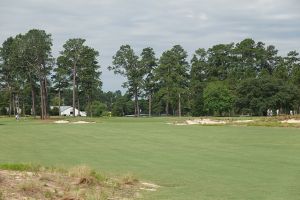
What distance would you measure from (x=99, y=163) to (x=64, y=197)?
331 inches

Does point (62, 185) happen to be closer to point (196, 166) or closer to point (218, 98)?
point (196, 166)

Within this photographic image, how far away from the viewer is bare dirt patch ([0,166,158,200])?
9.95 m

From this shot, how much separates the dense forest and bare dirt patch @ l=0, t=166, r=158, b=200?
80876 millimetres

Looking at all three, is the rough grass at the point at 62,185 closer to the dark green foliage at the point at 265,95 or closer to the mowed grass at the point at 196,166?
the mowed grass at the point at 196,166

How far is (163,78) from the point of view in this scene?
397 feet

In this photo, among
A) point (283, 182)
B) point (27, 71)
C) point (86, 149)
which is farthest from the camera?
point (27, 71)

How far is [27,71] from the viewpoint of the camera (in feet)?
330

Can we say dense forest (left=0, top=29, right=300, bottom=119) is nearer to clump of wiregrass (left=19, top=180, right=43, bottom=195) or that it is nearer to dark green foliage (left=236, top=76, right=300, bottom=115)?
dark green foliage (left=236, top=76, right=300, bottom=115)

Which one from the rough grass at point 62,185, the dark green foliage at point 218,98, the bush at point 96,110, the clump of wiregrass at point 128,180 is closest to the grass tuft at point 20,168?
the rough grass at point 62,185

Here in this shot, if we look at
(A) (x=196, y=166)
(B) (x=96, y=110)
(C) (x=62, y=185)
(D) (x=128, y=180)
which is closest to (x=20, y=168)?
(C) (x=62, y=185)

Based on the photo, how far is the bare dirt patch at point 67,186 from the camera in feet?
32.6

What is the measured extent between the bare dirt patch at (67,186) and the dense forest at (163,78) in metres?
80.9

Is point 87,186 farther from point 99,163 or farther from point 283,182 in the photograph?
point 99,163

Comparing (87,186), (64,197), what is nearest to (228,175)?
(87,186)
